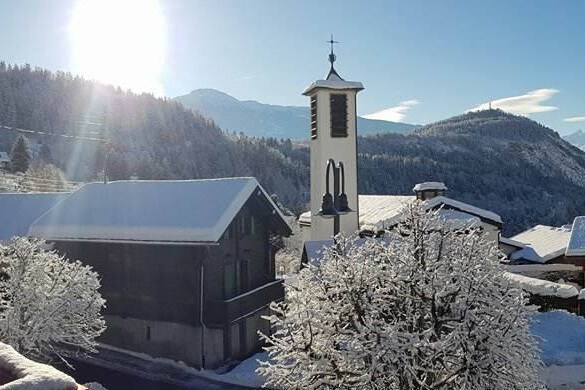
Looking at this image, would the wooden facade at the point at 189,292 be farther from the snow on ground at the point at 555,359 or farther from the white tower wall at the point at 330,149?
the white tower wall at the point at 330,149

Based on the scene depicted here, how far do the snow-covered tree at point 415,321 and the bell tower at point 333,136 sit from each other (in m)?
21.5

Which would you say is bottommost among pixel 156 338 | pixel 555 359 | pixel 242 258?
pixel 156 338

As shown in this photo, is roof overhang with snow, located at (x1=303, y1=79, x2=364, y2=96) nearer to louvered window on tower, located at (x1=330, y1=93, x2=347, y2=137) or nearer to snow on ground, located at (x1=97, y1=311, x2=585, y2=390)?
louvered window on tower, located at (x1=330, y1=93, x2=347, y2=137)

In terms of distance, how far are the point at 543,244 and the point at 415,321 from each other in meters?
31.0

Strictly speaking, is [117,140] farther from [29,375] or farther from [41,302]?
[29,375]

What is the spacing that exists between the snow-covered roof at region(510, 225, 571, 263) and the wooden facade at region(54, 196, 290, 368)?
1719 cm

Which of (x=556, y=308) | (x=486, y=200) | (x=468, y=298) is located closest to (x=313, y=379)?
(x=468, y=298)

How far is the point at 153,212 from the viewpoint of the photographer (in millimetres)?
24875

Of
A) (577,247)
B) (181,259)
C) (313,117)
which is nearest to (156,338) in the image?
(181,259)

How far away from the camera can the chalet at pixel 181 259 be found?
74.3 feet

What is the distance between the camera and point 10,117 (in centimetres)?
15788

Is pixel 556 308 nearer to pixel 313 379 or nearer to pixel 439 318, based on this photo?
pixel 439 318

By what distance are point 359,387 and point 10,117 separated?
562 feet

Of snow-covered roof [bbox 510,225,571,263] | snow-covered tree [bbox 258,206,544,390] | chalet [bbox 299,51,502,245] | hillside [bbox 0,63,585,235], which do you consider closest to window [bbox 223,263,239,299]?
chalet [bbox 299,51,502,245]
